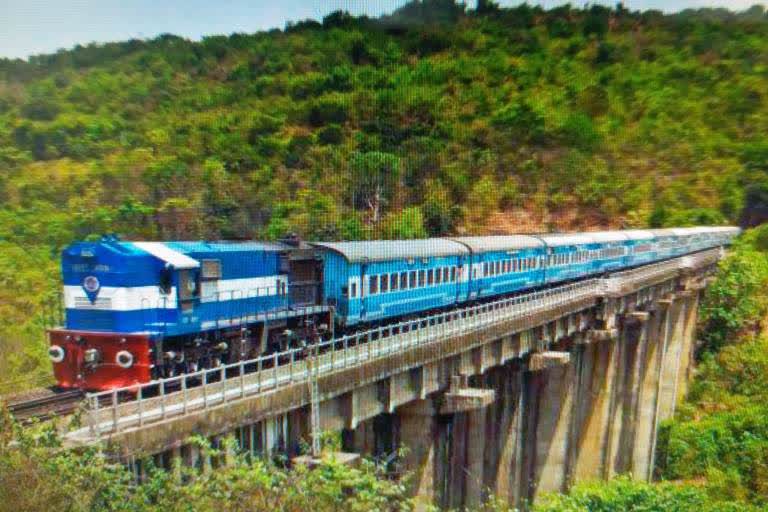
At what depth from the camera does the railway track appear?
28.7 ft

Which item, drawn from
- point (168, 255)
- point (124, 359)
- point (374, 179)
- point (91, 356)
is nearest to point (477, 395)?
point (168, 255)

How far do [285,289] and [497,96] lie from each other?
123ft

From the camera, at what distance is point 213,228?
3297 cm

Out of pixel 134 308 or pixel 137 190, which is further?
pixel 137 190

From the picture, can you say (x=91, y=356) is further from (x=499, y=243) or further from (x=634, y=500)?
(x=634, y=500)

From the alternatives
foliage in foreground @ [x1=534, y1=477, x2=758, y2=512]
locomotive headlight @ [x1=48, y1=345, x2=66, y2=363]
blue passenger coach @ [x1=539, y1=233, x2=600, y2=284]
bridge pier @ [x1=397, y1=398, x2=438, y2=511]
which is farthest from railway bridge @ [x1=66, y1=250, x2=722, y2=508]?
foliage in foreground @ [x1=534, y1=477, x2=758, y2=512]

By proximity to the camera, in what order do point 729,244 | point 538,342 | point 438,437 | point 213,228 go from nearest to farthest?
point 438,437 → point 538,342 → point 213,228 → point 729,244

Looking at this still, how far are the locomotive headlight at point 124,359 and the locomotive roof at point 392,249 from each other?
5232 millimetres

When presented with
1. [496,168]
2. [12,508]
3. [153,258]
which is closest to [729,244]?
[496,168]

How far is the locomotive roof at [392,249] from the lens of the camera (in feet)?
46.4

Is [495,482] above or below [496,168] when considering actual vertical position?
below

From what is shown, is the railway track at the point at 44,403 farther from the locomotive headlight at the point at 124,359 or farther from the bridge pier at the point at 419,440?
the bridge pier at the point at 419,440

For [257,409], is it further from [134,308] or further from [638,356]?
[638,356]

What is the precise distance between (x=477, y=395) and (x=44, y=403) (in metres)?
7.76
